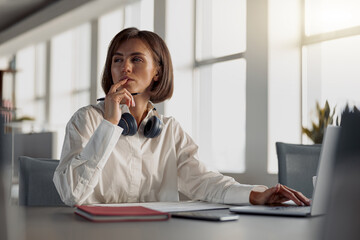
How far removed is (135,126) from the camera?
1.66 meters

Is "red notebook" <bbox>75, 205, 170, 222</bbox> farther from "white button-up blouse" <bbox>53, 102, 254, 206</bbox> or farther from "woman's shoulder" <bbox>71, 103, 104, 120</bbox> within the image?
"woman's shoulder" <bbox>71, 103, 104, 120</bbox>

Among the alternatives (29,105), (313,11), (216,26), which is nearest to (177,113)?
(216,26)

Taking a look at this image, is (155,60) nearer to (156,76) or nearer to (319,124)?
(156,76)

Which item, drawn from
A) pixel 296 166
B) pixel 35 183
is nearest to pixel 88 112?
pixel 35 183

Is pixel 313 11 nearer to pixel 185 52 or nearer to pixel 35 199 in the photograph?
pixel 185 52

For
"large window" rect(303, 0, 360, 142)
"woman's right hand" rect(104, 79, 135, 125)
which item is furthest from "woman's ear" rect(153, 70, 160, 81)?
"large window" rect(303, 0, 360, 142)

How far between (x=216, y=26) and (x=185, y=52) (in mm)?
637

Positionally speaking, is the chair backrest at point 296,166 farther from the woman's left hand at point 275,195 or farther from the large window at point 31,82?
the large window at point 31,82

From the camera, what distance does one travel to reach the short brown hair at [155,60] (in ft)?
6.07

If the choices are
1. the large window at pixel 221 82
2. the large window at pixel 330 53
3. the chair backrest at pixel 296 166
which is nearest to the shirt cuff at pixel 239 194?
the chair backrest at pixel 296 166

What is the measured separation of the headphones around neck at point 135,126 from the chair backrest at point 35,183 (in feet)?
0.92

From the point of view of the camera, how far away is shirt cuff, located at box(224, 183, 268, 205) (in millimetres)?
1464

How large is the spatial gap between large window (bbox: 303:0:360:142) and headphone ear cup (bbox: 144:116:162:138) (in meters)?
2.38

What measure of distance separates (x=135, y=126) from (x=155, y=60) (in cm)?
38
